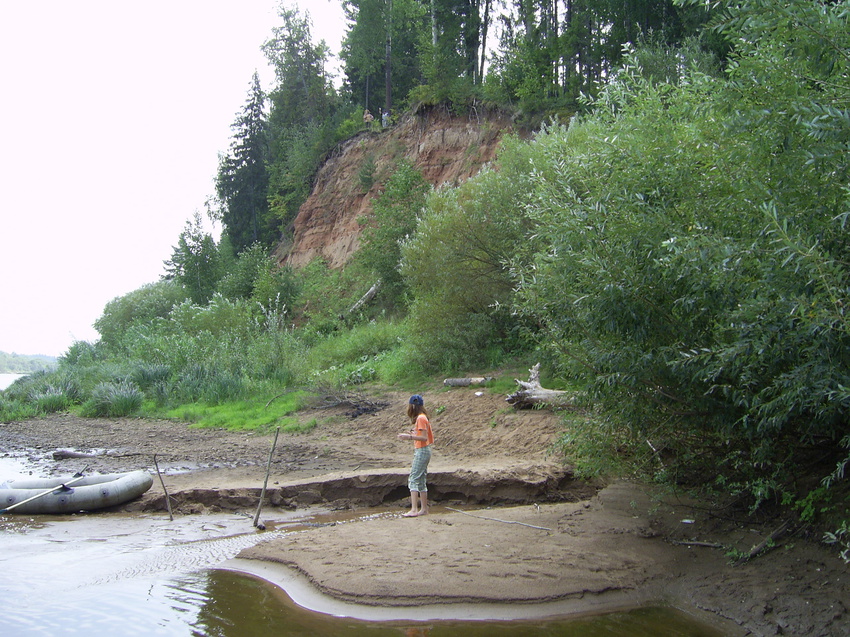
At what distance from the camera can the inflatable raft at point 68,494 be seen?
9.95 m

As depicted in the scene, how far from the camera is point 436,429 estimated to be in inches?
575

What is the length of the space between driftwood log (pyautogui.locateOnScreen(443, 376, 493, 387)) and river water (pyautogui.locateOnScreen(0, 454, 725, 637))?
8.45 m

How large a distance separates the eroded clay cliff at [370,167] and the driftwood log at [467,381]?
50.5ft

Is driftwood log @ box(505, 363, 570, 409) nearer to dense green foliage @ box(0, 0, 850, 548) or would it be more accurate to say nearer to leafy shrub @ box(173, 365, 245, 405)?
dense green foliage @ box(0, 0, 850, 548)

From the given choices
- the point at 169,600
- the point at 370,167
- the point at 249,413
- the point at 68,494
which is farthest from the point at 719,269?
the point at 370,167

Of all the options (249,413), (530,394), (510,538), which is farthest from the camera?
(249,413)

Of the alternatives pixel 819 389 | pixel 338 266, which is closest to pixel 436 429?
pixel 819 389

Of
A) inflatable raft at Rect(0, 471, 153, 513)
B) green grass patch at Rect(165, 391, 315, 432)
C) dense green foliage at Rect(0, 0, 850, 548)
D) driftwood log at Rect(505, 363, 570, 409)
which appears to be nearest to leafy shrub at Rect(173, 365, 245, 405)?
green grass patch at Rect(165, 391, 315, 432)

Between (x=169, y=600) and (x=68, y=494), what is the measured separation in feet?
15.4

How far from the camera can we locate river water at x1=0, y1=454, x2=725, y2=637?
225 inches

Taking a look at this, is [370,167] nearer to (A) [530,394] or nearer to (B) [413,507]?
(A) [530,394]

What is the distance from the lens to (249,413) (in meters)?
19.3

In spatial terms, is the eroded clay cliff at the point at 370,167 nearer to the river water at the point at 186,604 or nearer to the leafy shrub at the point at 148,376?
the leafy shrub at the point at 148,376

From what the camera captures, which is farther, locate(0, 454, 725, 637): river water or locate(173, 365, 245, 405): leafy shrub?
locate(173, 365, 245, 405): leafy shrub
